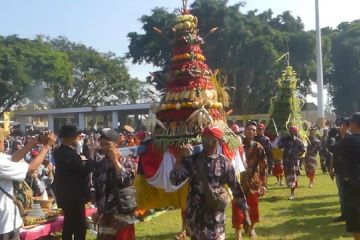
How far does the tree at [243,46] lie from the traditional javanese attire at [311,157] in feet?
62.3

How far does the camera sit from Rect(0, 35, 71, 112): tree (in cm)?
4241

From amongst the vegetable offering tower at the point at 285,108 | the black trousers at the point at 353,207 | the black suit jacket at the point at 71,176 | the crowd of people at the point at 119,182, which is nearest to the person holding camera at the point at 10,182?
the crowd of people at the point at 119,182

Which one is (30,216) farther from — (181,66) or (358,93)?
(358,93)

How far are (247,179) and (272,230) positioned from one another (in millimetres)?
1303

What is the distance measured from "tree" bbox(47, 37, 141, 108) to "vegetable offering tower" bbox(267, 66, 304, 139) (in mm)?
36253

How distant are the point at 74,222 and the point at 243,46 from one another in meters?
30.7

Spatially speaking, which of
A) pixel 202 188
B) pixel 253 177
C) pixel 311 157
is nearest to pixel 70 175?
pixel 202 188

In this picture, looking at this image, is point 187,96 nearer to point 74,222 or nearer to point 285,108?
point 74,222

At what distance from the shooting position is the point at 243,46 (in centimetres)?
3575

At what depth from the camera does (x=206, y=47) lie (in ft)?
118

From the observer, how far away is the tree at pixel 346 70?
49094 millimetres

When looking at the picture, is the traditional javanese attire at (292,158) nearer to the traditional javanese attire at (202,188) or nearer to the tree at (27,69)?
the traditional javanese attire at (202,188)

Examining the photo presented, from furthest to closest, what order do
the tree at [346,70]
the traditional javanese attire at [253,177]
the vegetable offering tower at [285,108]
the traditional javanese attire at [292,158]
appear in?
the tree at [346,70] → the vegetable offering tower at [285,108] → the traditional javanese attire at [292,158] → the traditional javanese attire at [253,177]

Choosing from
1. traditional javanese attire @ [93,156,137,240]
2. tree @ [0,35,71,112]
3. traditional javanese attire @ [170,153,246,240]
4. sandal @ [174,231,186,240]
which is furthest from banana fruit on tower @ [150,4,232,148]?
tree @ [0,35,71,112]
